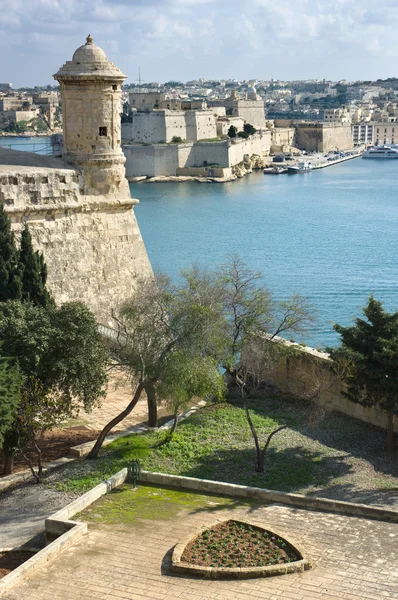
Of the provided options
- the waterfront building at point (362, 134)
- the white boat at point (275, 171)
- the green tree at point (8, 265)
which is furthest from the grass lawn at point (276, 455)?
the waterfront building at point (362, 134)

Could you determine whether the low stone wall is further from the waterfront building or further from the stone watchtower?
the waterfront building

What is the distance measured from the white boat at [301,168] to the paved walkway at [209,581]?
67.1 meters

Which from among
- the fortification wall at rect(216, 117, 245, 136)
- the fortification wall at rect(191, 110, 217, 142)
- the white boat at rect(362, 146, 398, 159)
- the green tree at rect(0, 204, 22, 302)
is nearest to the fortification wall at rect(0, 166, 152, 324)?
the green tree at rect(0, 204, 22, 302)

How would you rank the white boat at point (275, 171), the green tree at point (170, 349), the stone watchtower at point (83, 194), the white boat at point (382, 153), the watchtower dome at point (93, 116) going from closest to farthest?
the green tree at point (170, 349)
the stone watchtower at point (83, 194)
the watchtower dome at point (93, 116)
the white boat at point (275, 171)
the white boat at point (382, 153)

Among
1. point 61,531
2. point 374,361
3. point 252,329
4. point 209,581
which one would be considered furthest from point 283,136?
point 209,581

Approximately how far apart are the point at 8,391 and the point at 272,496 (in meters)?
2.91

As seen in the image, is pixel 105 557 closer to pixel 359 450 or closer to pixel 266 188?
pixel 359 450

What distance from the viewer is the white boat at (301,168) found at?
243 ft

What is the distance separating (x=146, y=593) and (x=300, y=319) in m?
5.62

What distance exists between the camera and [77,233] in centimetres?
1487

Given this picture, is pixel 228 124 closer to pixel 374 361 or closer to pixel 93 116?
pixel 93 116

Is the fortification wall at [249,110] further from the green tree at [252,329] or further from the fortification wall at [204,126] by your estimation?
the green tree at [252,329]

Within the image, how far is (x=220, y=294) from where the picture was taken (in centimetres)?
1178

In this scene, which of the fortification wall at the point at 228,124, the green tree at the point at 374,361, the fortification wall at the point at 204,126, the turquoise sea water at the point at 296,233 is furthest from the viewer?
the fortification wall at the point at 228,124
